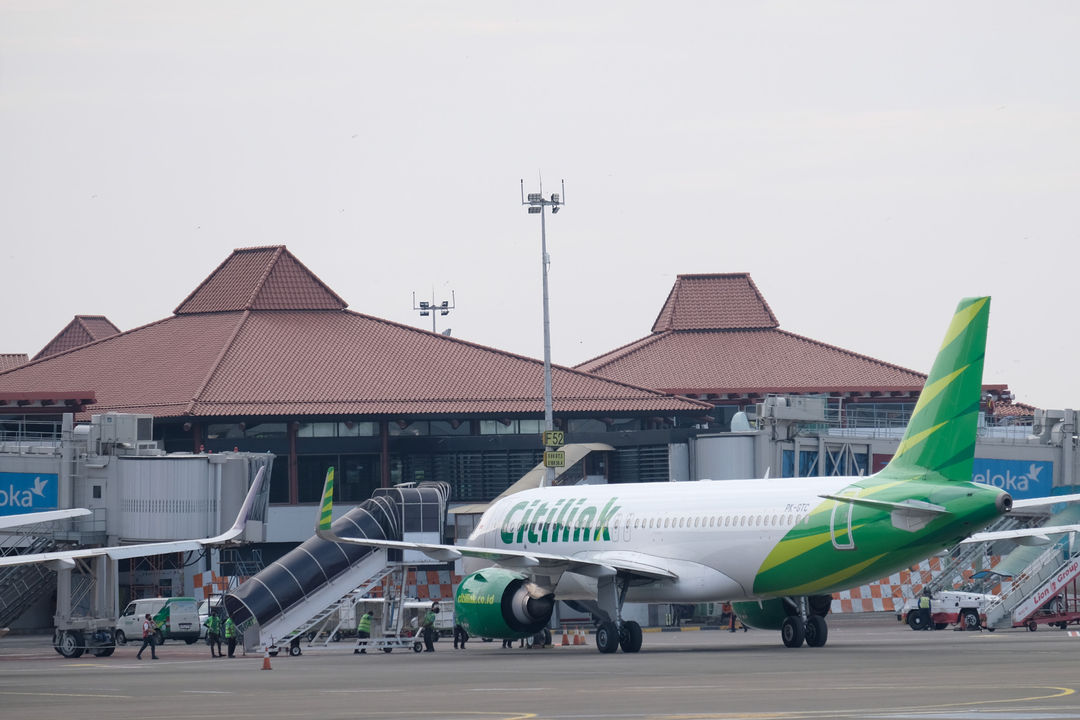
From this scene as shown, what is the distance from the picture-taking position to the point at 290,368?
2977 inches

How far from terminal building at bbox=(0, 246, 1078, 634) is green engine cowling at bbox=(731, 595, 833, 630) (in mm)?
20535

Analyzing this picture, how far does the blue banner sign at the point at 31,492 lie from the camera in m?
54.8

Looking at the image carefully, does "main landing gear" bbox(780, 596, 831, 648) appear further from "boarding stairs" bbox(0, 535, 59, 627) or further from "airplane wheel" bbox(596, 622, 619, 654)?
"boarding stairs" bbox(0, 535, 59, 627)

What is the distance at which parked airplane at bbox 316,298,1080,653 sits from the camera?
32812 millimetres

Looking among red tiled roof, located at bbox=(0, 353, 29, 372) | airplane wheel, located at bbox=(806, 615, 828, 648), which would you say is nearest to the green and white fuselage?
airplane wheel, located at bbox=(806, 615, 828, 648)

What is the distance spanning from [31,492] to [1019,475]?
110 feet

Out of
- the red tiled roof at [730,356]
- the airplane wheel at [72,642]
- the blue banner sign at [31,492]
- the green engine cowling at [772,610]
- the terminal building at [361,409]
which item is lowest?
the airplane wheel at [72,642]

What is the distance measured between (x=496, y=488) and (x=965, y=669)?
48.1 meters

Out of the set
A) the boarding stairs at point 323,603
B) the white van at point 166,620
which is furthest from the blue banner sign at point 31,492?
the boarding stairs at point 323,603

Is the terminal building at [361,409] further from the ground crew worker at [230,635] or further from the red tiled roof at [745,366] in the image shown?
the ground crew worker at [230,635]

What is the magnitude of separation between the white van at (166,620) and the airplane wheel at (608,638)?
19117 millimetres

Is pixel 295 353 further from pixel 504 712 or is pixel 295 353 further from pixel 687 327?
pixel 504 712

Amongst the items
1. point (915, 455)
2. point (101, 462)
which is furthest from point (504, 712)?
point (101, 462)

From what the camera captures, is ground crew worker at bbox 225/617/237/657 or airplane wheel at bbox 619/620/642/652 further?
ground crew worker at bbox 225/617/237/657
